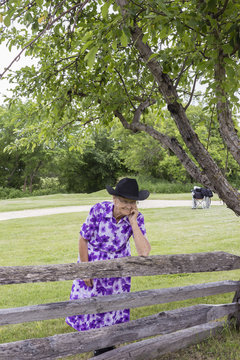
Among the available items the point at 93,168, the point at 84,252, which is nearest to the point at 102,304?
the point at 84,252

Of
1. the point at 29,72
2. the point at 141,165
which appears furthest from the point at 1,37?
the point at 141,165

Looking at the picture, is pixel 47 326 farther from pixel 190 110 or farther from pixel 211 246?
pixel 190 110

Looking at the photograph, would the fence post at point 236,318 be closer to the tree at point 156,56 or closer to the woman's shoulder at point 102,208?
the tree at point 156,56

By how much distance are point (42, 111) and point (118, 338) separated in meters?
3.45

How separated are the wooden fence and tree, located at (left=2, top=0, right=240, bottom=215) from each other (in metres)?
1.21

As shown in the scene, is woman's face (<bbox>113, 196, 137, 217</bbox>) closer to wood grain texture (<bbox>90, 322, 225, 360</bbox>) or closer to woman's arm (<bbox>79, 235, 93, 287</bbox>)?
woman's arm (<bbox>79, 235, 93, 287</bbox>)

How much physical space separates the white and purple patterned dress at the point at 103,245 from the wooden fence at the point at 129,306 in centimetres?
41

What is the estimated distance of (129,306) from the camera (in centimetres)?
337

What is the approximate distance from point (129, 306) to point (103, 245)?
699mm

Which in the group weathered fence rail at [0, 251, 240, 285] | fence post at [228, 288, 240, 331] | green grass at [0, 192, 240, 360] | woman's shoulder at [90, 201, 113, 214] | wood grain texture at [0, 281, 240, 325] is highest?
woman's shoulder at [90, 201, 113, 214]

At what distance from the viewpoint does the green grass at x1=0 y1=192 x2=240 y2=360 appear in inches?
191

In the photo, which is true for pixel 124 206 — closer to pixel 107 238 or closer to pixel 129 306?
pixel 107 238

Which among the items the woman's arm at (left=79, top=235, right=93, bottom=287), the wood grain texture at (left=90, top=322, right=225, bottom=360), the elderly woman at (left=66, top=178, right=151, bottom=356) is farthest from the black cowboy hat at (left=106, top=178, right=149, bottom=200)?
the wood grain texture at (left=90, top=322, right=225, bottom=360)

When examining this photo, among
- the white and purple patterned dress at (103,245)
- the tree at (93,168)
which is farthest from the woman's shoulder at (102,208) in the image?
the tree at (93,168)
